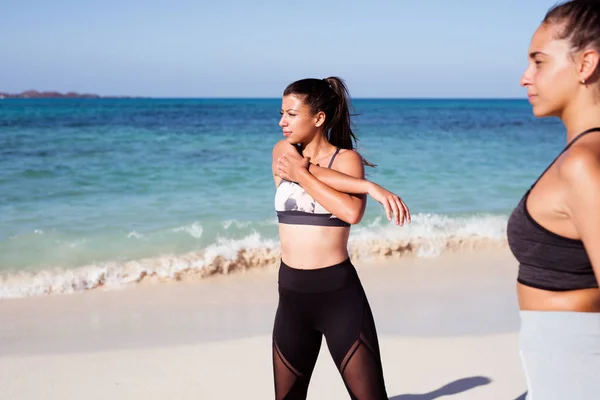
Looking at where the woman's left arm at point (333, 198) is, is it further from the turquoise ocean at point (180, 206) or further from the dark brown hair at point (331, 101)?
the turquoise ocean at point (180, 206)

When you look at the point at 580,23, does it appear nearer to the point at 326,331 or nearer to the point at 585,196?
the point at 585,196

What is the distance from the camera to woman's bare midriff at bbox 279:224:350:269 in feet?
10.5

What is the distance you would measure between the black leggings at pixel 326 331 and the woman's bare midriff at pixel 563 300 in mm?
1338

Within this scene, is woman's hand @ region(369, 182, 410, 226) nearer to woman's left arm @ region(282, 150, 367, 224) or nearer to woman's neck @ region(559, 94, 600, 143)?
woman's left arm @ region(282, 150, 367, 224)

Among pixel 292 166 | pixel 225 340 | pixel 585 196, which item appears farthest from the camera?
pixel 225 340

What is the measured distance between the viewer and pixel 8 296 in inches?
278

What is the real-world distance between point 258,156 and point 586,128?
19.1 metres

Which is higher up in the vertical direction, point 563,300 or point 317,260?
point 563,300

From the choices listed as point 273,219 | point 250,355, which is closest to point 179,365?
point 250,355

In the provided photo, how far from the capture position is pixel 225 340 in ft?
18.1

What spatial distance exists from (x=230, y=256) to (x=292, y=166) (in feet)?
16.9

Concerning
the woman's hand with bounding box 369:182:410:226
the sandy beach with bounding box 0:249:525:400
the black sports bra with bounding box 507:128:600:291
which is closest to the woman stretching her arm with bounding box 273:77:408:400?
the woman's hand with bounding box 369:182:410:226

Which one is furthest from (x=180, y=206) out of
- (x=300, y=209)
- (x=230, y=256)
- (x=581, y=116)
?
(x=581, y=116)

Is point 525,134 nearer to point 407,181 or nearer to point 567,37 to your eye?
point 407,181
